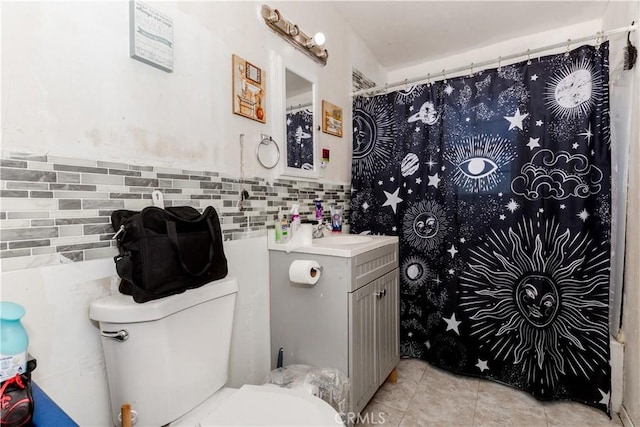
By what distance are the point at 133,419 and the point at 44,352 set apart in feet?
0.95

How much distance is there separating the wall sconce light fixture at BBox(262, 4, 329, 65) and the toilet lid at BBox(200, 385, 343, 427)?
159 cm

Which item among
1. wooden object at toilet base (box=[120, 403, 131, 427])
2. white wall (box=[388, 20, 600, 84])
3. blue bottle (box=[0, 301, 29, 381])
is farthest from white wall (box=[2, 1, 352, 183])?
white wall (box=[388, 20, 600, 84])

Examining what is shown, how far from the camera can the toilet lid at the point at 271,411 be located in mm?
896

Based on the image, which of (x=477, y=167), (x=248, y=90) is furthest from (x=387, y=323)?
(x=248, y=90)

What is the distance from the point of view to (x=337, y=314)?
139 cm

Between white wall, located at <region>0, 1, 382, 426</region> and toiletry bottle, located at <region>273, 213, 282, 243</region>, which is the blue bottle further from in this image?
toiletry bottle, located at <region>273, 213, 282, 243</region>

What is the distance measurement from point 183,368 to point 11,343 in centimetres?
43

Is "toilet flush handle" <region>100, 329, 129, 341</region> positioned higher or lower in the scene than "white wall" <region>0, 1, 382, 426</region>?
lower

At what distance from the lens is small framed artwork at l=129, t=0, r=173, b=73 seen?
0.98m

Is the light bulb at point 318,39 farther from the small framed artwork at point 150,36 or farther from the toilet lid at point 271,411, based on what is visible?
the toilet lid at point 271,411

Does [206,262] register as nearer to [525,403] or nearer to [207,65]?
[207,65]

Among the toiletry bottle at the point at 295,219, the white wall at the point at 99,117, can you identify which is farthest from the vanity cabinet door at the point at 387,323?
the white wall at the point at 99,117

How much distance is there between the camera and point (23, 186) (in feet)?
2.52

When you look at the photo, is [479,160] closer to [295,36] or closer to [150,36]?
[295,36]
